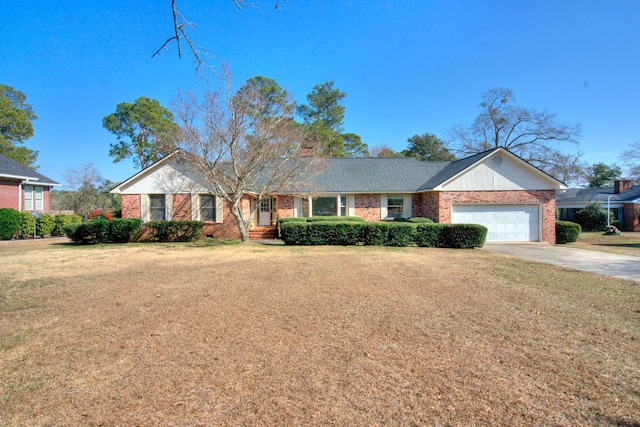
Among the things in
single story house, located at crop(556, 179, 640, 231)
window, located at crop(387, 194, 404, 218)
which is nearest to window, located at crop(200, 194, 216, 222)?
window, located at crop(387, 194, 404, 218)

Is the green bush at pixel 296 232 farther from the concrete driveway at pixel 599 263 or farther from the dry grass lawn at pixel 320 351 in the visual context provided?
the concrete driveway at pixel 599 263

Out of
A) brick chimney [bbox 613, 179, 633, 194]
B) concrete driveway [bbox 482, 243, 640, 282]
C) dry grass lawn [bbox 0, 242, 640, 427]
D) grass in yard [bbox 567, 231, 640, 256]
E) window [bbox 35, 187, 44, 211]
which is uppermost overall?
brick chimney [bbox 613, 179, 633, 194]

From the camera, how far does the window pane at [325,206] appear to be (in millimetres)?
21016

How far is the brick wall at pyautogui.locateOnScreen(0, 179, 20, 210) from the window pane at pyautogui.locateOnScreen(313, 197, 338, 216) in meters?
17.9

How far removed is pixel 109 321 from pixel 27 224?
19642mm

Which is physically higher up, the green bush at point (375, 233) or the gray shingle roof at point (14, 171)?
the gray shingle roof at point (14, 171)

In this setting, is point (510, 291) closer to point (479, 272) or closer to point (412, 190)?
point (479, 272)

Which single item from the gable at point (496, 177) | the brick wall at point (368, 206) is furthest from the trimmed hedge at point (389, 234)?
the brick wall at point (368, 206)

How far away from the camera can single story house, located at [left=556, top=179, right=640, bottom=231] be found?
2850 centimetres

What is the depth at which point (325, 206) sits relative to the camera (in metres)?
21.1

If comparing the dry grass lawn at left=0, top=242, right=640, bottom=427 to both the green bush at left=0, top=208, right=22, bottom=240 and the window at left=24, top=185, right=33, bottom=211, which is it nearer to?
the green bush at left=0, top=208, right=22, bottom=240

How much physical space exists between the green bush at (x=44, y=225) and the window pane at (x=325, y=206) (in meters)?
16.0

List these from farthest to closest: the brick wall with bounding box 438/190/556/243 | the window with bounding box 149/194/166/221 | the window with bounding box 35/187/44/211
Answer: the window with bounding box 35/187/44/211 < the window with bounding box 149/194/166/221 < the brick wall with bounding box 438/190/556/243

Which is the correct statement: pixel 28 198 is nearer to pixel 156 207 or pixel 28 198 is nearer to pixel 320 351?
pixel 156 207
